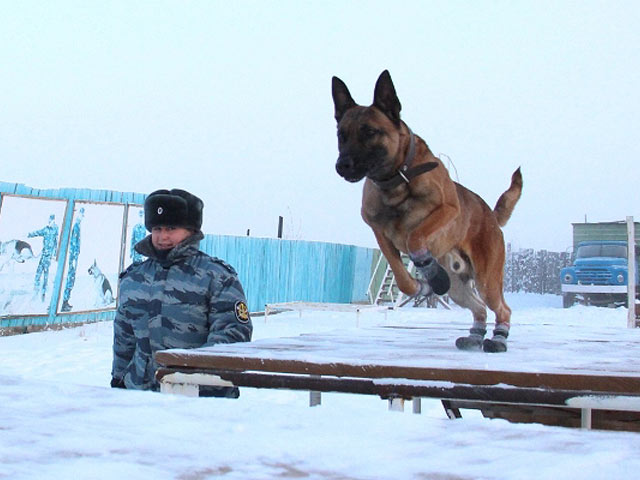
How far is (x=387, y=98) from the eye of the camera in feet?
10.7

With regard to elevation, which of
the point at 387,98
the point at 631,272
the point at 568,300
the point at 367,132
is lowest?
the point at 568,300

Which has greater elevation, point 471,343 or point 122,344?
point 471,343

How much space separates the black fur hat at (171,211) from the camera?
3717 mm

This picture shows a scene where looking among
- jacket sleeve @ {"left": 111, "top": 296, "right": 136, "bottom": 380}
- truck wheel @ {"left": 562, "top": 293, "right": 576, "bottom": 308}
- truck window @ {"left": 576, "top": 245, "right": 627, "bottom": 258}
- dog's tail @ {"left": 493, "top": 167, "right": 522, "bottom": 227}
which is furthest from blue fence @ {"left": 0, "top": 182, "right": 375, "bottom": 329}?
dog's tail @ {"left": 493, "top": 167, "right": 522, "bottom": 227}

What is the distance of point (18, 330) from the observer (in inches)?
451

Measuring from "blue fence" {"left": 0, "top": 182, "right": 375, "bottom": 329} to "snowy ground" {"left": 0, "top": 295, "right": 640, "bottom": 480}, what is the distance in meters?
10.8

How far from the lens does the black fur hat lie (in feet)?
12.2

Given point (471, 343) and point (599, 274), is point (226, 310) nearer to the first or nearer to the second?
point (471, 343)

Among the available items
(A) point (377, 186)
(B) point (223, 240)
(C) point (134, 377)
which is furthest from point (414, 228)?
(B) point (223, 240)

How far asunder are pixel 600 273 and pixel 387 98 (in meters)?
18.1

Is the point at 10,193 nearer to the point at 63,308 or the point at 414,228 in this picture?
the point at 63,308

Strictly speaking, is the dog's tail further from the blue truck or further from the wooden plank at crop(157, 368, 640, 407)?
the blue truck

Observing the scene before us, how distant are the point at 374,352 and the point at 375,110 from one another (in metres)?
1.11

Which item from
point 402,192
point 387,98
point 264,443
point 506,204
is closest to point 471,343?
point 402,192
